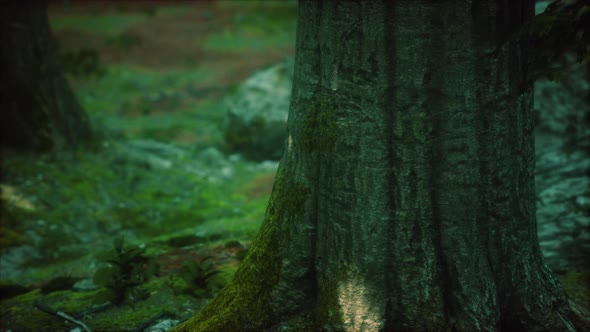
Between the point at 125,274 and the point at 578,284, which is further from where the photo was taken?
the point at 125,274

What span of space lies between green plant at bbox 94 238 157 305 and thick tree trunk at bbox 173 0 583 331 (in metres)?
1.18

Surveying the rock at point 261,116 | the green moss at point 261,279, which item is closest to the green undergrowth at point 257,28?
the rock at point 261,116

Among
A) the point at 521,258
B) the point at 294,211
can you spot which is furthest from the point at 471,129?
the point at 294,211

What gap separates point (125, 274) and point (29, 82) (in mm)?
3838

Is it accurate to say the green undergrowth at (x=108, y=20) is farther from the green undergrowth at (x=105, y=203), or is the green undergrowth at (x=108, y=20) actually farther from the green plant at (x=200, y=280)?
the green plant at (x=200, y=280)

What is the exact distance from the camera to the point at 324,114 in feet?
8.85

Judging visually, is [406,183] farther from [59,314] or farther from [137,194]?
[137,194]

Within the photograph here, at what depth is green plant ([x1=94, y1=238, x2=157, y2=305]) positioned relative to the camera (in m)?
3.87

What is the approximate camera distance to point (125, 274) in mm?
3973

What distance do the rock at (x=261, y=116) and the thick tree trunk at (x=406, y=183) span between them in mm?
4795

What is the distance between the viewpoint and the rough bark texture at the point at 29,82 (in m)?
6.62

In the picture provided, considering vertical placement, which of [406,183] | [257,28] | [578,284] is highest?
[257,28]

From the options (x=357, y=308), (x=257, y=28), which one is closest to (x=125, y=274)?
(x=357, y=308)

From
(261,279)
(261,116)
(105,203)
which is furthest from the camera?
(261,116)
